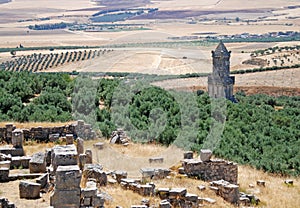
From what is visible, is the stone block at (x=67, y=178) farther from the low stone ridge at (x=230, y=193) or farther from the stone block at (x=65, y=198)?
the low stone ridge at (x=230, y=193)

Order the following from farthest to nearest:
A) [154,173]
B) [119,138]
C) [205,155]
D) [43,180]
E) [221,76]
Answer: [221,76], [119,138], [205,155], [154,173], [43,180]

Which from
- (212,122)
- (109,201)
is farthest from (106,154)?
(212,122)

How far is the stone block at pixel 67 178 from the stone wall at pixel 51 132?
27.5 feet

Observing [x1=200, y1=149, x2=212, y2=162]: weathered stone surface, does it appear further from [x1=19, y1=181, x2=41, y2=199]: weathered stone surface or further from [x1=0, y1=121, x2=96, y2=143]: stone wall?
[x1=19, y1=181, x2=41, y2=199]: weathered stone surface

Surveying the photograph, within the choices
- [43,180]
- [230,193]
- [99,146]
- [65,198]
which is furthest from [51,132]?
[65,198]

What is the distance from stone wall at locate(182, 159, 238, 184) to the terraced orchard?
2127 inches

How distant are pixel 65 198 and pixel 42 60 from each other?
233 feet

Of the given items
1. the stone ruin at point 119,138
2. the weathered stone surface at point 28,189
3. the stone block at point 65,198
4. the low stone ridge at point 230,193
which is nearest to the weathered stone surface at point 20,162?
the weathered stone surface at point 28,189

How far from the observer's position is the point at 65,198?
34.0ft

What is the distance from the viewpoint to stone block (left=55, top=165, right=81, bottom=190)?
33.5 ft

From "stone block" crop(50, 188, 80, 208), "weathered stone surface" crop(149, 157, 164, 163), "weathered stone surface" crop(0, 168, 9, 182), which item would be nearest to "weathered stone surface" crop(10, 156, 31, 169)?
"weathered stone surface" crop(0, 168, 9, 182)

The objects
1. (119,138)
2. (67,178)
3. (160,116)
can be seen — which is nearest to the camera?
(67,178)

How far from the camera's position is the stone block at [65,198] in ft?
33.8

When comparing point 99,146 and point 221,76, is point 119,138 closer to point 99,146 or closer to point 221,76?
point 99,146
